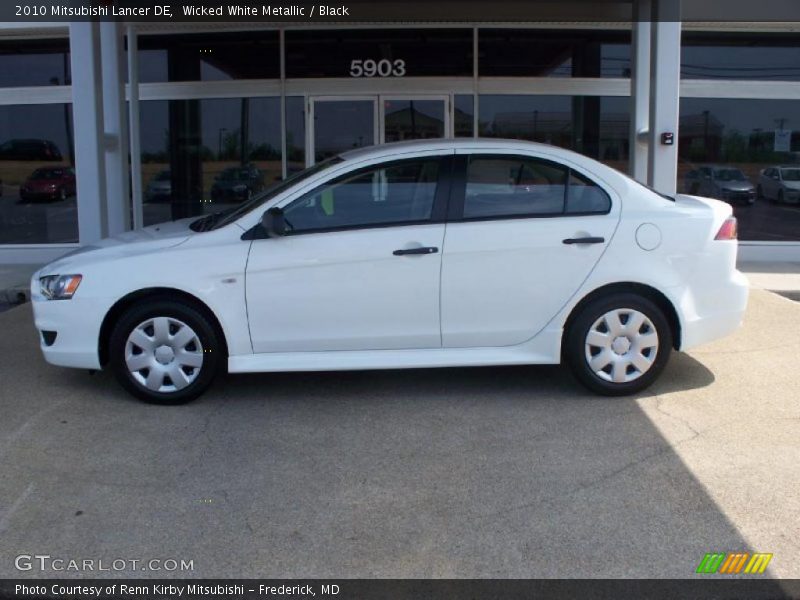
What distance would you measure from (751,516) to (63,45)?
10876 mm

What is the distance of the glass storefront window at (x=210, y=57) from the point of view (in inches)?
467

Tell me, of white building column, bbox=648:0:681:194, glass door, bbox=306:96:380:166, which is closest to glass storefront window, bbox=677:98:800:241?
white building column, bbox=648:0:681:194

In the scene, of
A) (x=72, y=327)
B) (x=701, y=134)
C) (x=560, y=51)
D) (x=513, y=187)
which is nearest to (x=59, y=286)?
(x=72, y=327)

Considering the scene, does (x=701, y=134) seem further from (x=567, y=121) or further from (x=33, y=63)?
(x=33, y=63)

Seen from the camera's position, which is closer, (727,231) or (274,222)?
(274,222)

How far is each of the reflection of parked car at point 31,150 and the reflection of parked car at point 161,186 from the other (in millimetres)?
1308

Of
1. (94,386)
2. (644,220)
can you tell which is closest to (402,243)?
(644,220)

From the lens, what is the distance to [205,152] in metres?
12.1

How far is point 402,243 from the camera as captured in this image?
556 cm

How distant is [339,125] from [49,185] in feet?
13.8

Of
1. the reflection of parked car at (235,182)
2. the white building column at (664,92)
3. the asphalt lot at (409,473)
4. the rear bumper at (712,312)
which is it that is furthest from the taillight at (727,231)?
the reflection of parked car at (235,182)

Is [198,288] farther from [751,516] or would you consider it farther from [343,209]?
[751,516]

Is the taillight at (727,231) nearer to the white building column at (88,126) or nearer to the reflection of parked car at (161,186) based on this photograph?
the white building column at (88,126)

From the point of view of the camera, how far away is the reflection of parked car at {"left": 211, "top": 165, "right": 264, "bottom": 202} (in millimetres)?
12100
